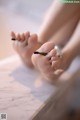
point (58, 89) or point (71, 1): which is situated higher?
point (71, 1)

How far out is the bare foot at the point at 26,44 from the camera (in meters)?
0.55

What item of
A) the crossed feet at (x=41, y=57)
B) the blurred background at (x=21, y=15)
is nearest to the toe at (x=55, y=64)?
the crossed feet at (x=41, y=57)

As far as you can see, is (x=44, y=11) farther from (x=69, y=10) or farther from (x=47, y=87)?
(x=47, y=87)

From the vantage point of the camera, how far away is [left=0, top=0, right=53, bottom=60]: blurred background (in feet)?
2.16

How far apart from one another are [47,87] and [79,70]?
0.10m

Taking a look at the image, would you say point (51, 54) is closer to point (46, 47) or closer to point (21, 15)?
point (46, 47)

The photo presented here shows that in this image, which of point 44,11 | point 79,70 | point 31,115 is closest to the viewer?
point 31,115

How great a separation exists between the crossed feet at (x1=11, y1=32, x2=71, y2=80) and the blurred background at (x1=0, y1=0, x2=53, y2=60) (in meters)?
0.06

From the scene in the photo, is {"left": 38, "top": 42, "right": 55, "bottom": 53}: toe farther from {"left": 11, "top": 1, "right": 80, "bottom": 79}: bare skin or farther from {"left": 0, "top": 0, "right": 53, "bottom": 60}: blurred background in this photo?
{"left": 0, "top": 0, "right": 53, "bottom": 60}: blurred background

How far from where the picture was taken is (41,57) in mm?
514

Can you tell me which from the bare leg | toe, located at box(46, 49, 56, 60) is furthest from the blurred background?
toe, located at box(46, 49, 56, 60)

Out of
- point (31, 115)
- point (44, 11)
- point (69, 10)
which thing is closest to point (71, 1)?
point (69, 10)

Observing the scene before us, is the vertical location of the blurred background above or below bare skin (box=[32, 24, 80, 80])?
above

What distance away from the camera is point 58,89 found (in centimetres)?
55
